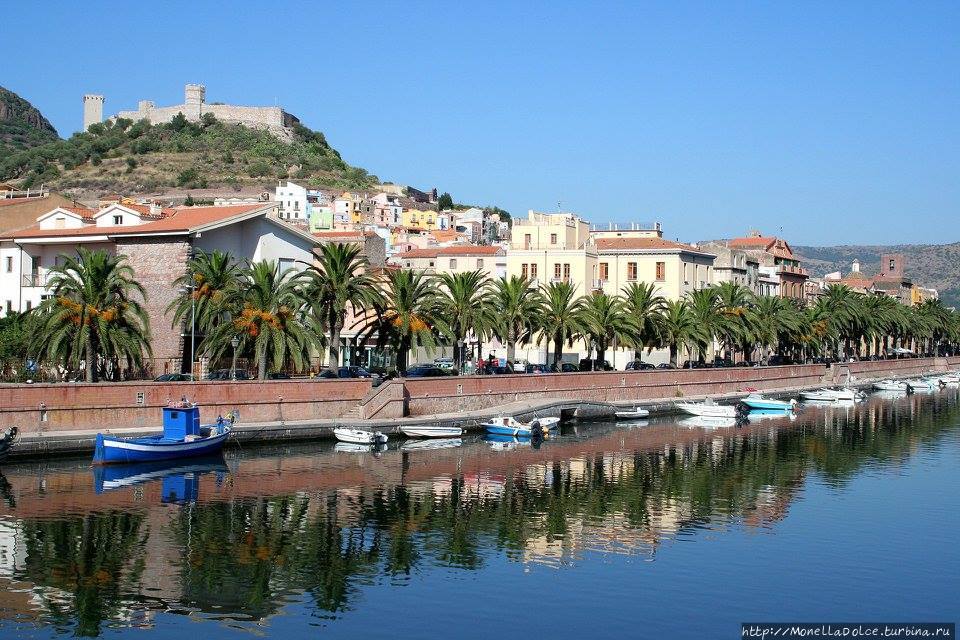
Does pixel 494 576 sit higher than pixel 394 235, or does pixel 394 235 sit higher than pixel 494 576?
pixel 394 235

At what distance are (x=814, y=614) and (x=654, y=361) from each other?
70.3 m

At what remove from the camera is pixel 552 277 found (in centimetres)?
9519

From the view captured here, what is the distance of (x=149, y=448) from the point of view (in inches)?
1811

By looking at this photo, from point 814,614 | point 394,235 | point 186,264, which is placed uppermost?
point 394,235

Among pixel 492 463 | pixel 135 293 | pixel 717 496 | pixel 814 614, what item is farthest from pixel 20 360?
pixel 814 614

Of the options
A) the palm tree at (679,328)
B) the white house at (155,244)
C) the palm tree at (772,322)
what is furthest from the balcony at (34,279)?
the palm tree at (772,322)

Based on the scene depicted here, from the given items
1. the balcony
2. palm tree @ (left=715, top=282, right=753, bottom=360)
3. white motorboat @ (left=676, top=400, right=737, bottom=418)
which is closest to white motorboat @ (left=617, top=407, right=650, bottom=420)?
white motorboat @ (left=676, top=400, right=737, bottom=418)

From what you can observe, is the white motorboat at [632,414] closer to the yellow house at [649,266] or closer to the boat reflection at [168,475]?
the yellow house at [649,266]

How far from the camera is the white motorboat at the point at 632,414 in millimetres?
71500

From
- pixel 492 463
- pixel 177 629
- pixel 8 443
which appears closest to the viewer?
pixel 177 629

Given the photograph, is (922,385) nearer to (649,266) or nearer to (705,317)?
(649,266)

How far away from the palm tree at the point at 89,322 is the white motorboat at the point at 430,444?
12.9m

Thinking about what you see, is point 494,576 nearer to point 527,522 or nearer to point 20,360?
point 527,522

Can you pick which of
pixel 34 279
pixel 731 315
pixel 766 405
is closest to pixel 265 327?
pixel 34 279
